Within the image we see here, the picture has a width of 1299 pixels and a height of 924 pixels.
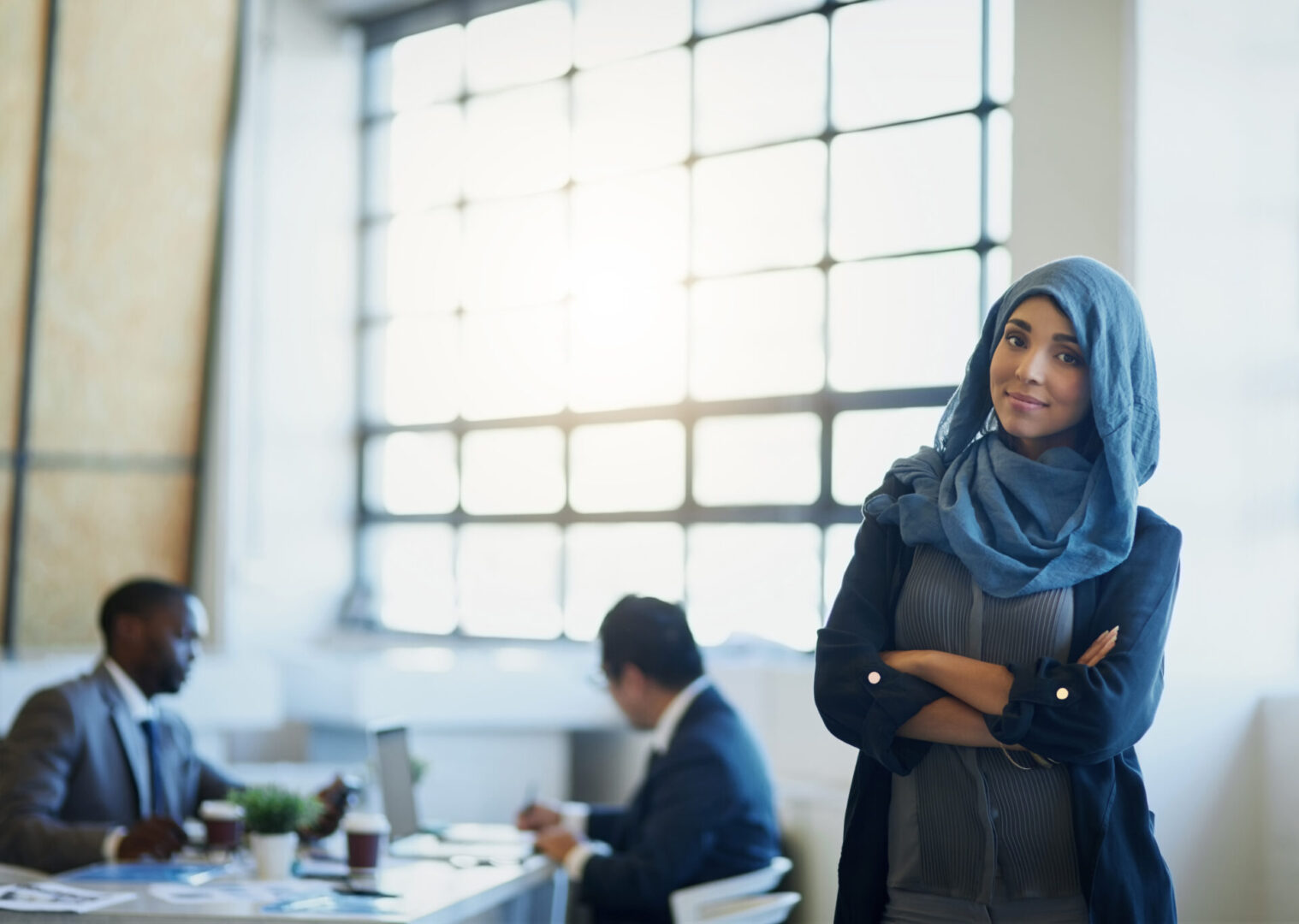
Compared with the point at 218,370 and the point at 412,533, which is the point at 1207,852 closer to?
the point at 412,533

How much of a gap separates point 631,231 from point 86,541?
2414 millimetres

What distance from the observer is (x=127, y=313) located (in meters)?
5.07

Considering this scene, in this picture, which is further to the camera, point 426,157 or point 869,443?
point 426,157

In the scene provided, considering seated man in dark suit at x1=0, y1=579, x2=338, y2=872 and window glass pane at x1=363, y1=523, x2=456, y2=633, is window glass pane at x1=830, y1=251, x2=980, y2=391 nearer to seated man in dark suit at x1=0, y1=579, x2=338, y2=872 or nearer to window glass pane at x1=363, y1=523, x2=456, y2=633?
window glass pane at x1=363, y1=523, x2=456, y2=633

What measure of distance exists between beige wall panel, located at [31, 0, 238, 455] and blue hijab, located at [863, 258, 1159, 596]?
12.7 ft

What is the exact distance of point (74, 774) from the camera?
3115mm

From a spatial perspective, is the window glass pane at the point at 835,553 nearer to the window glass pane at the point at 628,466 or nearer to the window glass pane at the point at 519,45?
the window glass pane at the point at 628,466

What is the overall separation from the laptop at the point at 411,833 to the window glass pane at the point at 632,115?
2.59m

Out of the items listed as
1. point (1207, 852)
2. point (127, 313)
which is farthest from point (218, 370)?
point (1207, 852)

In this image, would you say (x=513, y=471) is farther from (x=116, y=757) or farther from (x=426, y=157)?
(x=116, y=757)

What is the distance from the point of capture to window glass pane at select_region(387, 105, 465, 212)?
5652 millimetres

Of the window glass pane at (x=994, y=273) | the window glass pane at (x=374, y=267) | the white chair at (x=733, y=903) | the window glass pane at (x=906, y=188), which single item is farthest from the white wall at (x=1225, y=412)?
the window glass pane at (x=374, y=267)

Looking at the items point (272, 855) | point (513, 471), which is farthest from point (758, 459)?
point (272, 855)

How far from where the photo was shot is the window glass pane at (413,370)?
5621mm
